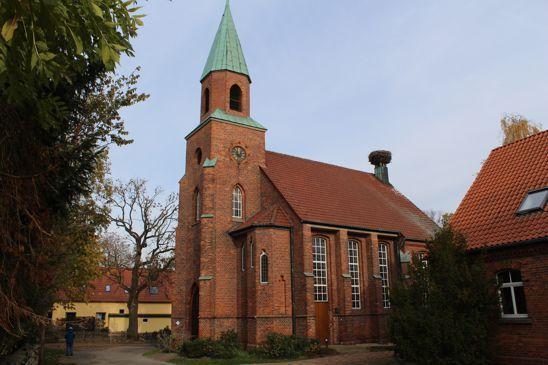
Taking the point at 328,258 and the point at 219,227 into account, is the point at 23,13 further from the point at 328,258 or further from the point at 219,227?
the point at 328,258

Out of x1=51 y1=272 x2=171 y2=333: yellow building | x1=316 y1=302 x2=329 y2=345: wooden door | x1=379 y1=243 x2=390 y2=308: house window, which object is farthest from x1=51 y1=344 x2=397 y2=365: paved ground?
x1=51 y1=272 x2=171 y2=333: yellow building

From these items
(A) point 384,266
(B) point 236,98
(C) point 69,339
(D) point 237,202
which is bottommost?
(C) point 69,339

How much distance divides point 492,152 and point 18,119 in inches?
642

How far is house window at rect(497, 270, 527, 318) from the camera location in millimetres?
12734

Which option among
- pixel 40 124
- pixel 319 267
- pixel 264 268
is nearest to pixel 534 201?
pixel 319 267

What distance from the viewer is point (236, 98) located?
25234mm

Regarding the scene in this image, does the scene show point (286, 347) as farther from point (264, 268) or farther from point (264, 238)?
point (264, 238)

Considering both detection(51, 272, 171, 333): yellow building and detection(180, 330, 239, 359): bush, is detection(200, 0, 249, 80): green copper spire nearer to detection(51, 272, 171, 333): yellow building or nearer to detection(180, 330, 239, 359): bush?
detection(180, 330, 239, 359): bush

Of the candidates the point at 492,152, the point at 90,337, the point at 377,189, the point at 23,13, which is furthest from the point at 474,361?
the point at 90,337

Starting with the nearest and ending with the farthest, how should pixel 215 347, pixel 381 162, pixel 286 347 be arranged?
1. pixel 286 347
2. pixel 215 347
3. pixel 381 162

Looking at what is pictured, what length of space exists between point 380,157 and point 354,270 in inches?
470

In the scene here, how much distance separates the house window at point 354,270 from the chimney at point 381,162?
32.9ft

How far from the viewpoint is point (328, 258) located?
73.8ft

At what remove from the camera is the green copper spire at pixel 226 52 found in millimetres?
24922
